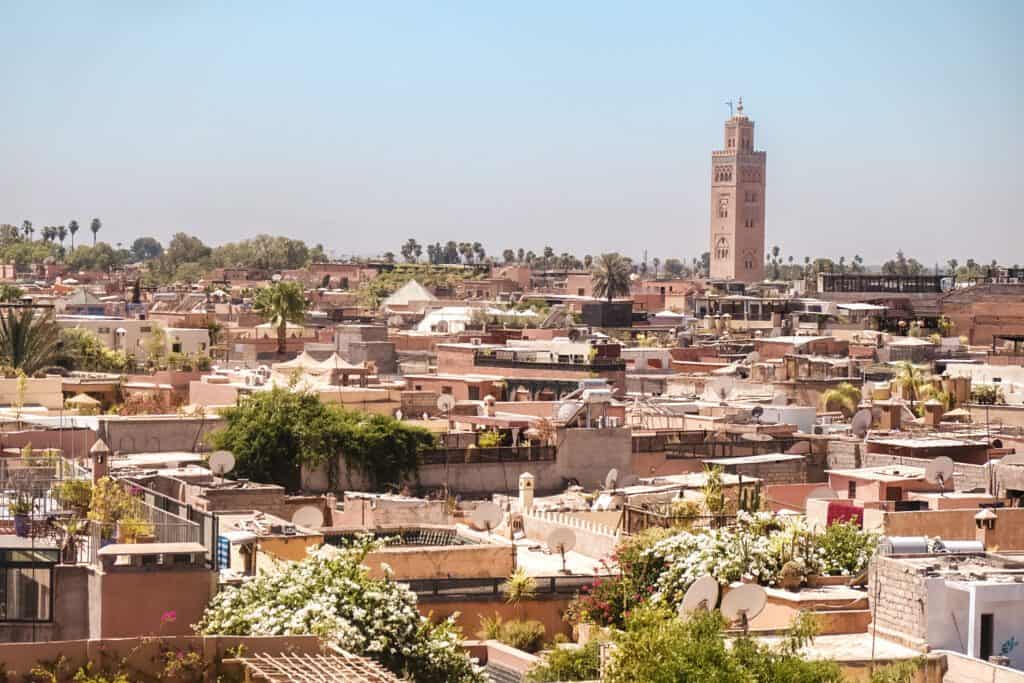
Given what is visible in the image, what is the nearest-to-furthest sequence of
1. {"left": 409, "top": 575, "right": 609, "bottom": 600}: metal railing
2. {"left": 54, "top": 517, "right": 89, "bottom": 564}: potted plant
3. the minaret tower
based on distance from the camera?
{"left": 54, "top": 517, "right": 89, "bottom": 564}: potted plant
{"left": 409, "top": 575, "right": 609, "bottom": 600}: metal railing
the minaret tower

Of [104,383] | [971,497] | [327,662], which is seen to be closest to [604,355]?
[104,383]

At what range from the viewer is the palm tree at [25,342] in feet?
151

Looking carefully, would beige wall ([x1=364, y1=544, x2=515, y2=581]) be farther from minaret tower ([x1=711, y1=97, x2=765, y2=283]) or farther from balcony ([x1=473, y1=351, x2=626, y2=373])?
minaret tower ([x1=711, y1=97, x2=765, y2=283])

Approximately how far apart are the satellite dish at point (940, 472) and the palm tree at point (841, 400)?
1611 centimetres

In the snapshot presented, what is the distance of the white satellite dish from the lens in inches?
824

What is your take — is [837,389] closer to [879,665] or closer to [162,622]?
[879,665]

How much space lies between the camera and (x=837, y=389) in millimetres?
43406

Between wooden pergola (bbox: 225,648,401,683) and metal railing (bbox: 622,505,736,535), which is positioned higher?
wooden pergola (bbox: 225,648,401,683)

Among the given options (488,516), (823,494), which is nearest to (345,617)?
(488,516)

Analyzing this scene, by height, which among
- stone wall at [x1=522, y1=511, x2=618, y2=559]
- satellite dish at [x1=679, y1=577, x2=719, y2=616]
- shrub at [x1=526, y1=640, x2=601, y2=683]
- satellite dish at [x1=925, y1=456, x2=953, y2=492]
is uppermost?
satellite dish at [x1=925, y1=456, x2=953, y2=492]

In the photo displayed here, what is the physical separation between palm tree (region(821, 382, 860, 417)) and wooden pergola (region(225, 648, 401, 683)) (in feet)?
95.1

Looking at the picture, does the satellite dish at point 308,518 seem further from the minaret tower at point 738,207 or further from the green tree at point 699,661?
the minaret tower at point 738,207

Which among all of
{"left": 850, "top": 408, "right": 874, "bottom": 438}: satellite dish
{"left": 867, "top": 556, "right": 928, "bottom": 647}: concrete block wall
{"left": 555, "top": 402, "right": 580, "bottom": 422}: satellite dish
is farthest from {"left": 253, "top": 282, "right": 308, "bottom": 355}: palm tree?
{"left": 867, "top": 556, "right": 928, "bottom": 647}: concrete block wall

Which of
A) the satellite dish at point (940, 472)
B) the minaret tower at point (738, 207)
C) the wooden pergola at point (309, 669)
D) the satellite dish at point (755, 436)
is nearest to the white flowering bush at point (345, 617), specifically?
the wooden pergola at point (309, 669)
